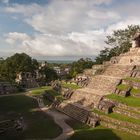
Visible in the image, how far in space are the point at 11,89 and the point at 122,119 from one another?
2897 centimetres

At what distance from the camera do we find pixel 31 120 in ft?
79.3

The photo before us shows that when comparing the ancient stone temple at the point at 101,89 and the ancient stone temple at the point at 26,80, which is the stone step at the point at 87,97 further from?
the ancient stone temple at the point at 26,80

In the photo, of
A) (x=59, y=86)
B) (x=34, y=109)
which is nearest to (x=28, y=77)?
(x=59, y=86)

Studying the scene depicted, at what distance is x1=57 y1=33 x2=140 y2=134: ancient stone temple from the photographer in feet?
78.4

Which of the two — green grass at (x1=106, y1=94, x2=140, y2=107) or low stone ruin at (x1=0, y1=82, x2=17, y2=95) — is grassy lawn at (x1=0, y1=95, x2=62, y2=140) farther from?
low stone ruin at (x1=0, y1=82, x2=17, y2=95)

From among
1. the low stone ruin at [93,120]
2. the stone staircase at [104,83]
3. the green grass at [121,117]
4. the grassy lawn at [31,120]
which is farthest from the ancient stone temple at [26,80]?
the green grass at [121,117]

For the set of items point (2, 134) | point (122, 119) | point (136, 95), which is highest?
point (136, 95)

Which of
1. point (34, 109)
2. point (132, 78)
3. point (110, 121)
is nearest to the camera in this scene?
point (110, 121)

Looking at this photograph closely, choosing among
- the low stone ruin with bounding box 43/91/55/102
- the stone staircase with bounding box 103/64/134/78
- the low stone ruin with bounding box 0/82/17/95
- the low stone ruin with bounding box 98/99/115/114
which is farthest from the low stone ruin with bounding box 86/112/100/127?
the low stone ruin with bounding box 0/82/17/95

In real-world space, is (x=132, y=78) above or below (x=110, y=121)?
above

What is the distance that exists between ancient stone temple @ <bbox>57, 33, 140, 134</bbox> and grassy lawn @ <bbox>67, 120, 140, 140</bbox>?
1205mm

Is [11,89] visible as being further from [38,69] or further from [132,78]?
[132,78]

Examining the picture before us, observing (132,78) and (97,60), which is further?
(97,60)

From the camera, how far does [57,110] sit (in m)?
28.4
